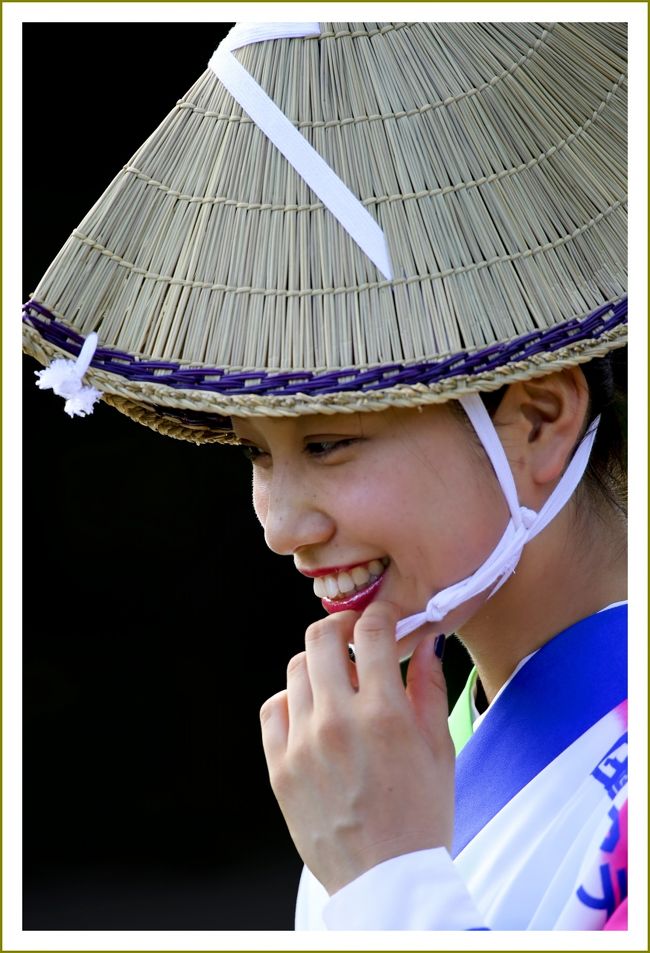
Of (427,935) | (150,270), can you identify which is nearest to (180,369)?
(150,270)

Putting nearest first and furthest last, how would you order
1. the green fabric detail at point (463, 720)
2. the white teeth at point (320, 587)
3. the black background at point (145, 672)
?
the white teeth at point (320, 587)
the green fabric detail at point (463, 720)
the black background at point (145, 672)

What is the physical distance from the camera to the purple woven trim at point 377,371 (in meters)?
1.36

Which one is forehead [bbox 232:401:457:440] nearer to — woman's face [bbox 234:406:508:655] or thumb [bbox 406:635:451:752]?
woman's face [bbox 234:406:508:655]

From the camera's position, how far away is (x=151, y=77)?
12.3 feet

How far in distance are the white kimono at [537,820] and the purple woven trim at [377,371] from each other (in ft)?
1.21

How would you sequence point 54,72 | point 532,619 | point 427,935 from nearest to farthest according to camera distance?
point 427,935 < point 532,619 < point 54,72

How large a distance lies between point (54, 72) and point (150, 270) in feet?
7.96

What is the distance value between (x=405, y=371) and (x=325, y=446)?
157 mm

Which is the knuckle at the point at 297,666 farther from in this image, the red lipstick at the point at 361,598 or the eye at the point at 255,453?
the eye at the point at 255,453

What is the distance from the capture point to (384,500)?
1454 mm

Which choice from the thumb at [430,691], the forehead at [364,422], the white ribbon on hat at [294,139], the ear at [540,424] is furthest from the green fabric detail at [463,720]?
the white ribbon on hat at [294,139]

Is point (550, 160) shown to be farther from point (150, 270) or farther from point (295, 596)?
point (295, 596)

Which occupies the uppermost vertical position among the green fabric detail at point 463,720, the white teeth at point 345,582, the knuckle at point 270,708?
the white teeth at point 345,582

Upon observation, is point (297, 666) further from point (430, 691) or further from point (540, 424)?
point (540, 424)
